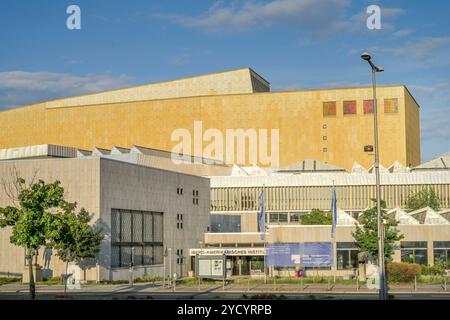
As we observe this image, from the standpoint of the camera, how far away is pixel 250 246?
86250mm

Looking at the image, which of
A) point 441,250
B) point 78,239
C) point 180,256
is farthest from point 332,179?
point 78,239

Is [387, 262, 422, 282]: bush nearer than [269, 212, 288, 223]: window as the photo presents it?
Yes

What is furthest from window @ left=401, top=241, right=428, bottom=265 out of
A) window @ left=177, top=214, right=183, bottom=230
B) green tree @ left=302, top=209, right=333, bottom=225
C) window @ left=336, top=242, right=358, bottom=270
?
window @ left=177, top=214, right=183, bottom=230

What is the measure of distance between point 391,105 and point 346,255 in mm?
93734

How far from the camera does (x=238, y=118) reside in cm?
17138

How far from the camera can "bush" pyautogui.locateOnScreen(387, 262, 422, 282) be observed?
58.6m

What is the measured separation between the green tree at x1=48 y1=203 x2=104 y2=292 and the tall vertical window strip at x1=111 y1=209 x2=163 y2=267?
3.45 m

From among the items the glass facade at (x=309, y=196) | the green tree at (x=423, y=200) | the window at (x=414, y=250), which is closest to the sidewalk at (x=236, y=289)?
the window at (x=414, y=250)

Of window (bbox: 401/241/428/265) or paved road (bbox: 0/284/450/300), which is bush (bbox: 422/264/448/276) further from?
paved road (bbox: 0/284/450/300)
